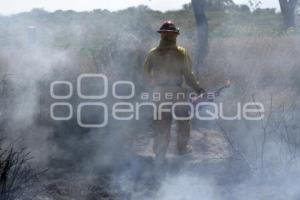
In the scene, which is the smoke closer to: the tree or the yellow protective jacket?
the yellow protective jacket

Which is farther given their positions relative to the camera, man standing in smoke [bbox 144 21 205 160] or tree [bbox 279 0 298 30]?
tree [bbox 279 0 298 30]

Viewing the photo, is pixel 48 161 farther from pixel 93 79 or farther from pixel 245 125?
pixel 245 125

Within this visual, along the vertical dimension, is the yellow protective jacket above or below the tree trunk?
below

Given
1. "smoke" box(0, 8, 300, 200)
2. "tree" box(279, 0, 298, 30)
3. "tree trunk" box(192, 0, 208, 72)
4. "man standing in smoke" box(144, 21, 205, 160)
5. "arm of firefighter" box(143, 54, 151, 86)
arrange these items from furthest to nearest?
"tree" box(279, 0, 298, 30) → "tree trunk" box(192, 0, 208, 72) → "arm of firefighter" box(143, 54, 151, 86) → "man standing in smoke" box(144, 21, 205, 160) → "smoke" box(0, 8, 300, 200)

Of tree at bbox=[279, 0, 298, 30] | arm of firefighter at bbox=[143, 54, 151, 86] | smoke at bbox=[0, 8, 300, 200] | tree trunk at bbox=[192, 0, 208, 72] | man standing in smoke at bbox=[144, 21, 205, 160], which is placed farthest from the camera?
tree at bbox=[279, 0, 298, 30]

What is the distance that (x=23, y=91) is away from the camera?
282 inches

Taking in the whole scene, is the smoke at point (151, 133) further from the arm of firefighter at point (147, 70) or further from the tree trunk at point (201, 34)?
the arm of firefighter at point (147, 70)

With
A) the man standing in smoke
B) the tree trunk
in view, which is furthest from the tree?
the man standing in smoke

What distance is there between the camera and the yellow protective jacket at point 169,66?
5656 millimetres

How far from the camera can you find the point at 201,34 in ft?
32.6

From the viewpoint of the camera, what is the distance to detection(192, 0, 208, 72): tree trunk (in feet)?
29.7

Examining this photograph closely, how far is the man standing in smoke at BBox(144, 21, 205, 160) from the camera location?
5648 millimetres

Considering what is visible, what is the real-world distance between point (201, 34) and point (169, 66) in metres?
4.45

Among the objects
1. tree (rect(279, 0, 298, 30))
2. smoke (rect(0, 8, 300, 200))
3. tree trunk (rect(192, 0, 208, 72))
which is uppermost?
tree (rect(279, 0, 298, 30))
